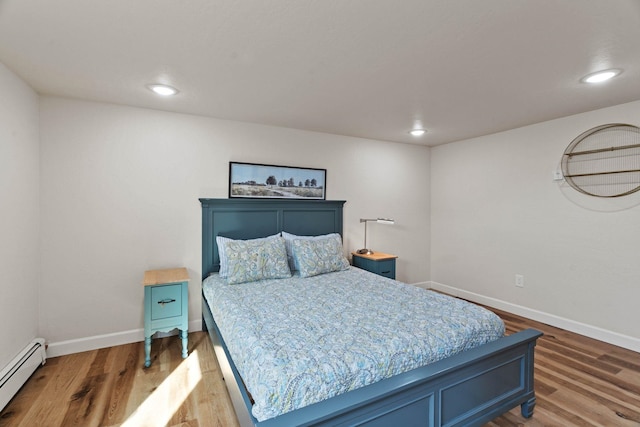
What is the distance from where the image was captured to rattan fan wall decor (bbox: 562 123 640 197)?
2.82m

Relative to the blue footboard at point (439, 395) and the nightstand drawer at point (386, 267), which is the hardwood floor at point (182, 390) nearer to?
the blue footboard at point (439, 395)

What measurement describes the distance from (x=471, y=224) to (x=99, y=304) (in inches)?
174

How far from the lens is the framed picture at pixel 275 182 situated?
134 inches

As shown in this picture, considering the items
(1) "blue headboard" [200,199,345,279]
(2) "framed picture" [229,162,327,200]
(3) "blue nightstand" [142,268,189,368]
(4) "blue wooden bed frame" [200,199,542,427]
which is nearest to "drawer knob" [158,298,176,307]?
(3) "blue nightstand" [142,268,189,368]

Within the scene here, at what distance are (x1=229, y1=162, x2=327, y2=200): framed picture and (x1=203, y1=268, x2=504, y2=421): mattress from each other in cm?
116

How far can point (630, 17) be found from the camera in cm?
153

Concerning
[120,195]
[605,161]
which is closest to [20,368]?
[120,195]

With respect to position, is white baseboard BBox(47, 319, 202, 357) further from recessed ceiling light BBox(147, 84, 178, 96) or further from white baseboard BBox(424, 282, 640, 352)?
white baseboard BBox(424, 282, 640, 352)

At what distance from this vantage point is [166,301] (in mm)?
2648

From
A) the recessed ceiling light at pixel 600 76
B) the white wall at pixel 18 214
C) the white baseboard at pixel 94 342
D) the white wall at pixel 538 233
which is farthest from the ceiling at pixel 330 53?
the white baseboard at pixel 94 342

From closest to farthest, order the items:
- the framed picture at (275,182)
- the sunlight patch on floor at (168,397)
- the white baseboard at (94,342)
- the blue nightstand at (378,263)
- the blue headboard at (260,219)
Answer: the sunlight patch on floor at (168,397) → the white baseboard at (94,342) → the blue headboard at (260,219) → the framed picture at (275,182) → the blue nightstand at (378,263)

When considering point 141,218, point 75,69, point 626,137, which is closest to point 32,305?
point 141,218

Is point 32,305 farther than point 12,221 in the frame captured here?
Yes

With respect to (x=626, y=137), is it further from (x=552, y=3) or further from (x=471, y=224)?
(x=552, y=3)
